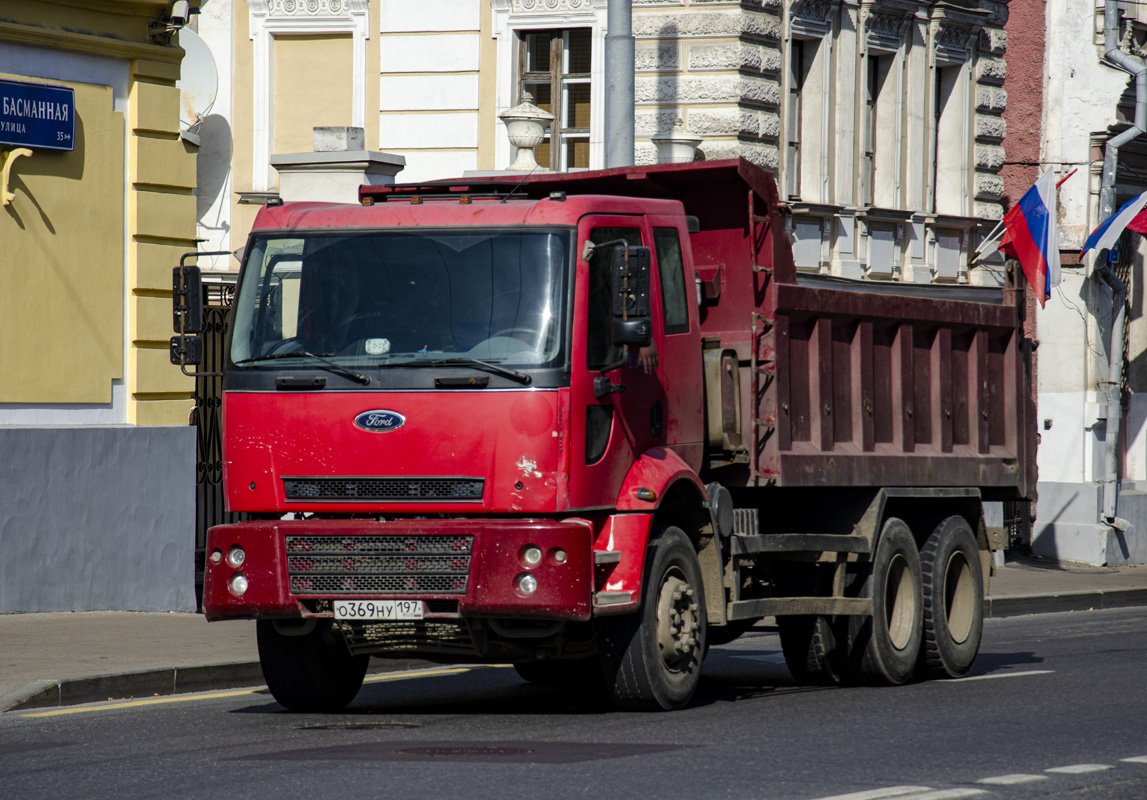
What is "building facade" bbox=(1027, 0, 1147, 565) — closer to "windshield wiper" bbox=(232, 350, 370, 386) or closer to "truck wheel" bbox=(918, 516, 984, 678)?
"truck wheel" bbox=(918, 516, 984, 678)

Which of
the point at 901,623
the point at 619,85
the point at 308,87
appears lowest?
the point at 901,623

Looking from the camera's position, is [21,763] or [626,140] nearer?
[21,763]

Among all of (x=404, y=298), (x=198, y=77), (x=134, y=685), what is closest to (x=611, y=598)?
(x=404, y=298)

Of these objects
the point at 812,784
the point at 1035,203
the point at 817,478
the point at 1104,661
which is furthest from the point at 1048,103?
the point at 812,784

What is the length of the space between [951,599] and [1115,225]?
13.2m

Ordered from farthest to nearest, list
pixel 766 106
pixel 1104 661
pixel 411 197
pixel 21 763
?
pixel 766 106 → pixel 1104 661 → pixel 411 197 → pixel 21 763

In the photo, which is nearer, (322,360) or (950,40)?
(322,360)

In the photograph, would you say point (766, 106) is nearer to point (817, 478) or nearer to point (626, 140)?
point (626, 140)

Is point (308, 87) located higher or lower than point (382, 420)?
higher

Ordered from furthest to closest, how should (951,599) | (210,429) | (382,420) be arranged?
(210,429), (951,599), (382,420)

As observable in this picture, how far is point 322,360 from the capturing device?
966cm

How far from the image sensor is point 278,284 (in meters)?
9.91

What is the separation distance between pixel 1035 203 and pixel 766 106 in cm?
466

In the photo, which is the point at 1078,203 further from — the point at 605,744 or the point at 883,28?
the point at 605,744
